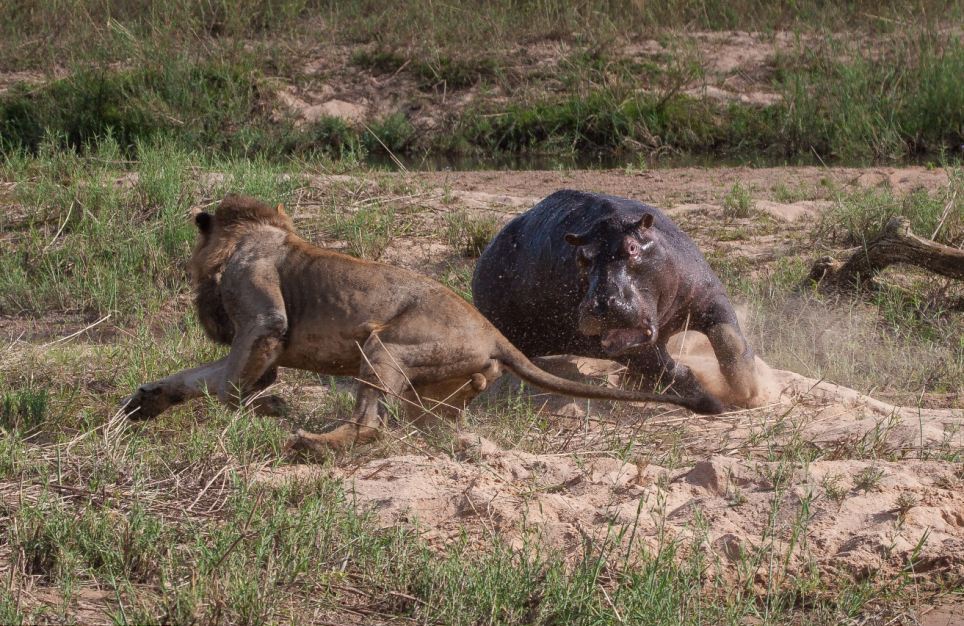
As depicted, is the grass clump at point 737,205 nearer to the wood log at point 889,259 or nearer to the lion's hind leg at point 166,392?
the wood log at point 889,259

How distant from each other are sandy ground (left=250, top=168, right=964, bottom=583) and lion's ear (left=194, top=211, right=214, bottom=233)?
1541 millimetres

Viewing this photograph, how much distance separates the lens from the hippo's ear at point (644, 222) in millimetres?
6355

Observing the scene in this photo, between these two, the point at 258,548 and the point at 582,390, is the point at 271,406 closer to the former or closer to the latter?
the point at 582,390

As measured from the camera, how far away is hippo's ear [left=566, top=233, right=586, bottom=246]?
634cm

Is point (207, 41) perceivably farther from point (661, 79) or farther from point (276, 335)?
point (276, 335)

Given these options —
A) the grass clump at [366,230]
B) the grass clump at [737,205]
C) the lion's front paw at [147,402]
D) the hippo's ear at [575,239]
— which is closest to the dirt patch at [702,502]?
the lion's front paw at [147,402]

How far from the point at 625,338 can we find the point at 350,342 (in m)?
1.37

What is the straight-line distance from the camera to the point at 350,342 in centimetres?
554

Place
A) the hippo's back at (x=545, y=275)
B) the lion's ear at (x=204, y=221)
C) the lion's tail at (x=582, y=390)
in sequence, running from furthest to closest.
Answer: the hippo's back at (x=545, y=275) < the lion's ear at (x=204, y=221) < the lion's tail at (x=582, y=390)

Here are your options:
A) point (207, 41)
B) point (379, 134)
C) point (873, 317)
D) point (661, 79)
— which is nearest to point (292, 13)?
point (207, 41)

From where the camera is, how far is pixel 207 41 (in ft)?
52.4

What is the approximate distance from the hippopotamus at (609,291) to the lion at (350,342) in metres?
0.82

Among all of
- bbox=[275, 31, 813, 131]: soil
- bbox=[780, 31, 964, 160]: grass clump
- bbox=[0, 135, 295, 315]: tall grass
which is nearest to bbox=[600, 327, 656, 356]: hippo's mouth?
bbox=[0, 135, 295, 315]: tall grass

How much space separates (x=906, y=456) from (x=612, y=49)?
1165cm
